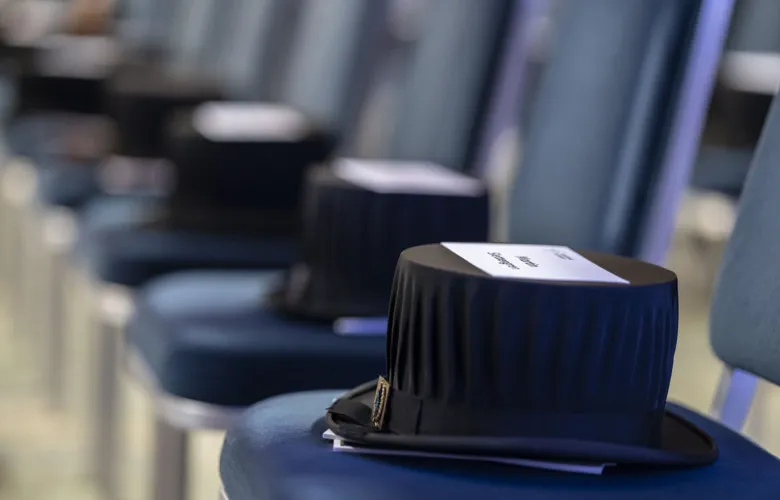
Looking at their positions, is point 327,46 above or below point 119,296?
above

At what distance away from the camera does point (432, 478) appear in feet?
2.56

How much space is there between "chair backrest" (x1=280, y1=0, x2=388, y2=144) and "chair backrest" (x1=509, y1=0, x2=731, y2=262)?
27.8 inches

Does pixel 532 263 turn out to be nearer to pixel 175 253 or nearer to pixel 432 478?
pixel 432 478

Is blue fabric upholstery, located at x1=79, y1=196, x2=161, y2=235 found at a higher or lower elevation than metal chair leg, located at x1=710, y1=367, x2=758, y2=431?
lower

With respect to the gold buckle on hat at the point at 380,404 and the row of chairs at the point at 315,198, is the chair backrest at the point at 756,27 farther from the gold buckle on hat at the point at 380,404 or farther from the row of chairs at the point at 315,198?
the gold buckle on hat at the point at 380,404

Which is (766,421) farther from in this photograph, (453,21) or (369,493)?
(369,493)

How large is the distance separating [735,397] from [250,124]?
3.57ft

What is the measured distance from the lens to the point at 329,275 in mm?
1380

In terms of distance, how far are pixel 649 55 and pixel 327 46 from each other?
985mm

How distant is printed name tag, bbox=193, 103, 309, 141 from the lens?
6.23 feet

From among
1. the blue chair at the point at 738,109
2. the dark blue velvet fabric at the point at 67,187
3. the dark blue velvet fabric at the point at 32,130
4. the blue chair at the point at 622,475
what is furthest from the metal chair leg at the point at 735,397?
the dark blue velvet fabric at the point at 32,130

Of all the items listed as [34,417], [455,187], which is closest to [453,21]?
[455,187]

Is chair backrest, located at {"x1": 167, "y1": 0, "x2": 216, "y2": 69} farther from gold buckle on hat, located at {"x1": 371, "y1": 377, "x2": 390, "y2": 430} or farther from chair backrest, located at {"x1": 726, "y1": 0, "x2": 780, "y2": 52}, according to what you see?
gold buckle on hat, located at {"x1": 371, "y1": 377, "x2": 390, "y2": 430}


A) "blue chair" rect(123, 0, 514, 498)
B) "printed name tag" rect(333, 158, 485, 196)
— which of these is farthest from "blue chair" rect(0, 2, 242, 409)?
"printed name tag" rect(333, 158, 485, 196)
